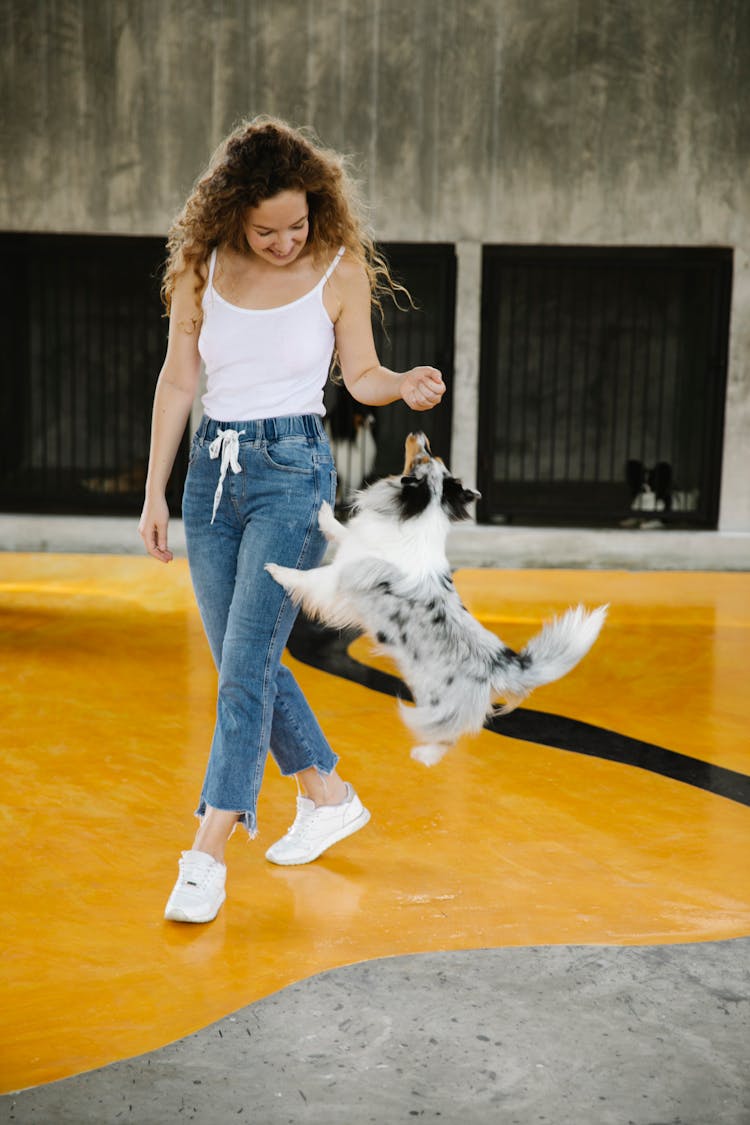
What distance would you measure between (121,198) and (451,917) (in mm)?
6547

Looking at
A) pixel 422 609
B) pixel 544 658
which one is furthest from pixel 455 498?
pixel 544 658

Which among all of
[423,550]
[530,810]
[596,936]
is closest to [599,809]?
[530,810]

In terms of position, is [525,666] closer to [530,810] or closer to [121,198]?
[530,810]

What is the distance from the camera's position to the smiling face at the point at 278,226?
2381mm

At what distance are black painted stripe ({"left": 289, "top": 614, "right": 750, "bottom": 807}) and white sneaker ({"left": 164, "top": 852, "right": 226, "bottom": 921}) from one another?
1601 mm

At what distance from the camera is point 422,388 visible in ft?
7.52

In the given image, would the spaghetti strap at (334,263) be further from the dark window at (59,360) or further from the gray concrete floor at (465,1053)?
the dark window at (59,360)

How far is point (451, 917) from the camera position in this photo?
256cm

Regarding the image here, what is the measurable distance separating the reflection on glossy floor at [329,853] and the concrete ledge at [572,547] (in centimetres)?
271

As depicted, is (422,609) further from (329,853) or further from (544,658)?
(329,853)

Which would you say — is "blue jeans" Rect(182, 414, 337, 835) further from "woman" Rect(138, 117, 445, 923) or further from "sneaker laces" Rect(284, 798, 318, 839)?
"sneaker laces" Rect(284, 798, 318, 839)

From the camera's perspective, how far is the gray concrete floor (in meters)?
1.83

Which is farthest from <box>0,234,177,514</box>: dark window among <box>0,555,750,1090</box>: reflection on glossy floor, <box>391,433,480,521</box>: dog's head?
<box>391,433,480,521</box>: dog's head

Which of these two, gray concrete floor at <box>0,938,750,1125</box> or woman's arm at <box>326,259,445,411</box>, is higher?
woman's arm at <box>326,259,445,411</box>
